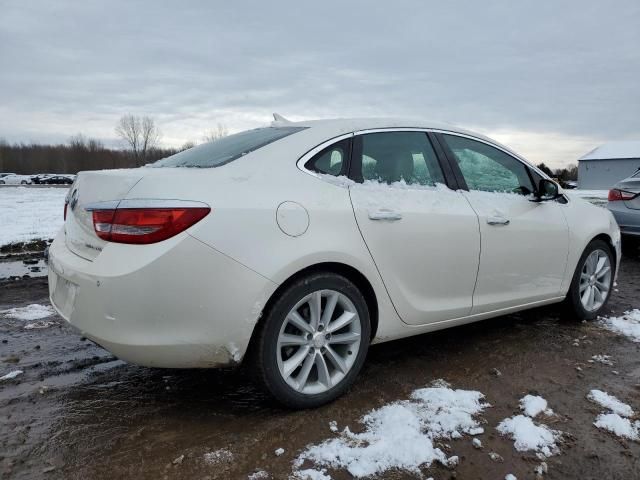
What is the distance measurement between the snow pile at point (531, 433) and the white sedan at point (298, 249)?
0.77 m

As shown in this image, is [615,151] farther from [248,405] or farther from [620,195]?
[248,405]

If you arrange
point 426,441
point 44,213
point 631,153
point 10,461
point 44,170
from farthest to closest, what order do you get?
point 44,170, point 631,153, point 44,213, point 426,441, point 10,461

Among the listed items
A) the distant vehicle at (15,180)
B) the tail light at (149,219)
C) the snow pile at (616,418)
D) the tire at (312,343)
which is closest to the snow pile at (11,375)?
the tail light at (149,219)

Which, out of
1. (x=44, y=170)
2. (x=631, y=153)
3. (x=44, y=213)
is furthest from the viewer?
(x=44, y=170)

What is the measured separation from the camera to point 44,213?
45.8ft

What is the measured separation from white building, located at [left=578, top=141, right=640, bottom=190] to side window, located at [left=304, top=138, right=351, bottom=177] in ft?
195

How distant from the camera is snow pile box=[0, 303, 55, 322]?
14.7 feet

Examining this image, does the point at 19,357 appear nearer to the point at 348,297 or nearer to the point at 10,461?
the point at 10,461

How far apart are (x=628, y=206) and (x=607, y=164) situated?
56.6 metres

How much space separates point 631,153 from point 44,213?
59645mm

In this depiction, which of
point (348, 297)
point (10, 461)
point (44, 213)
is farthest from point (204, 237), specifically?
point (44, 213)

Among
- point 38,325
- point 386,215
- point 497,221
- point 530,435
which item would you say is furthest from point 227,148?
point 38,325

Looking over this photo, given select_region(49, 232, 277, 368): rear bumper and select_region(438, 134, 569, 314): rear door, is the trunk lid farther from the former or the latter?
select_region(438, 134, 569, 314): rear door

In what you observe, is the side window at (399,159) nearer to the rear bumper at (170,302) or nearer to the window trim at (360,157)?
the window trim at (360,157)
